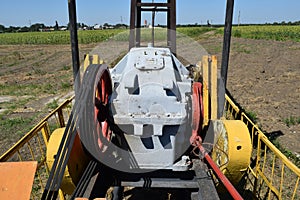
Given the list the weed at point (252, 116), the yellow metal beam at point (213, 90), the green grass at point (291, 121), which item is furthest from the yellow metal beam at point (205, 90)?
the green grass at point (291, 121)

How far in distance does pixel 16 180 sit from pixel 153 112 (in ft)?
3.94

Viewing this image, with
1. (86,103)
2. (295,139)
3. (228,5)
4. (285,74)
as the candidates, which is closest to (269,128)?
(295,139)

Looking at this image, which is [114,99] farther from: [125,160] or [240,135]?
[240,135]

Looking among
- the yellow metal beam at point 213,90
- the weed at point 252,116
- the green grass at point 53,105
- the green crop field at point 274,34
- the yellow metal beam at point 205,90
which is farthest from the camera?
the green crop field at point 274,34

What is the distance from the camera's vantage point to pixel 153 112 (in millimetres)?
2592

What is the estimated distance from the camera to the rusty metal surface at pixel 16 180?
5.74ft

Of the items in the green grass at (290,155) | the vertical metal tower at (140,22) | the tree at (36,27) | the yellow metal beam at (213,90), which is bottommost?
the green grass at (290,155)

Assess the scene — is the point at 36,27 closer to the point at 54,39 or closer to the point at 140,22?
the point at 54,39

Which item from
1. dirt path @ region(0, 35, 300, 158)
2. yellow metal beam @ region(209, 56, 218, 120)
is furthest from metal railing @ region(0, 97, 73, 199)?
yellow metal beam @ region(209, 56, 218, 120)

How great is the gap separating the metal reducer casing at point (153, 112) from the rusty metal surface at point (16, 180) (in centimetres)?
95

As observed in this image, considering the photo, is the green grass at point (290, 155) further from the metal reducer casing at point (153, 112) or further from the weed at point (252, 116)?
the metal reducer casing at point (153, 112)

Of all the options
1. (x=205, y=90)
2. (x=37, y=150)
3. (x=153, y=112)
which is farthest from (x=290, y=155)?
(x=37, y=150)

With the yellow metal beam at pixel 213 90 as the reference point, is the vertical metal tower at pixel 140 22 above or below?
above

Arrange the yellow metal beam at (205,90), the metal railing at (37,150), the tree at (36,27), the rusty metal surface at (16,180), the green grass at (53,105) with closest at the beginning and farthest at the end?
the rusty metal surface at (16,180) → the metal railing at (37,150) → the yellow metal beam at (205,90) → the green grass at (53,105) → the tree at (36,27)
